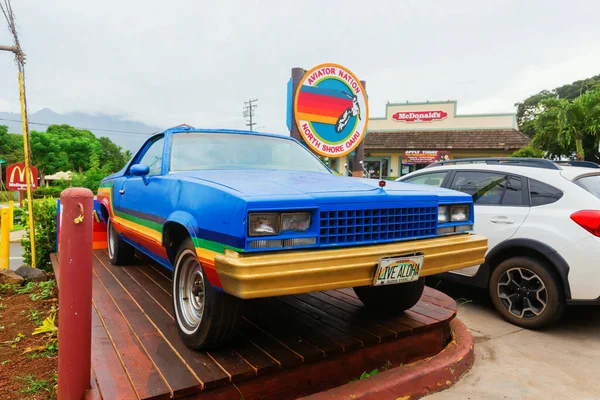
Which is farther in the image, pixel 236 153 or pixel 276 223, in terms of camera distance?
pixel 236 153

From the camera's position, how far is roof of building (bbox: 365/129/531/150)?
2272 cm

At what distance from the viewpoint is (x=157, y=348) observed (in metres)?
2.56

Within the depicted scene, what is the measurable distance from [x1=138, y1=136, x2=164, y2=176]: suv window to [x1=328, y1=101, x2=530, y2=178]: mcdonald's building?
67.4 feet

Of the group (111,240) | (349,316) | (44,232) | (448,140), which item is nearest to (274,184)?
(349,316)

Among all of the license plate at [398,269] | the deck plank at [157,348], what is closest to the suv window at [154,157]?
the deck plank at [157,348]

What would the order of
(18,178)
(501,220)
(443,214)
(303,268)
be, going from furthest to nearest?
(18,178), (501,220), (443,214), (303,268)

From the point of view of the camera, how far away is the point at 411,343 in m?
3.06

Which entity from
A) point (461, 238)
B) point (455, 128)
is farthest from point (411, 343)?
point (455, 128)

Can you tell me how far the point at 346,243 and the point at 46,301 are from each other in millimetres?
3797

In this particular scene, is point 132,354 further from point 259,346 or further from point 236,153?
point 236,153

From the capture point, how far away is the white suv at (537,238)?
365 centimetres

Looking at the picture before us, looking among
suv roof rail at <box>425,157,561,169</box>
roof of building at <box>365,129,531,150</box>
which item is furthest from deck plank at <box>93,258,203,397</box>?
roof of building at <box>365,129,531,150</box>

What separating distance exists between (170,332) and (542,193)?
371 centimetres

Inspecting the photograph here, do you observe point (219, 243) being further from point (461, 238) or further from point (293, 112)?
point (293, 112)
